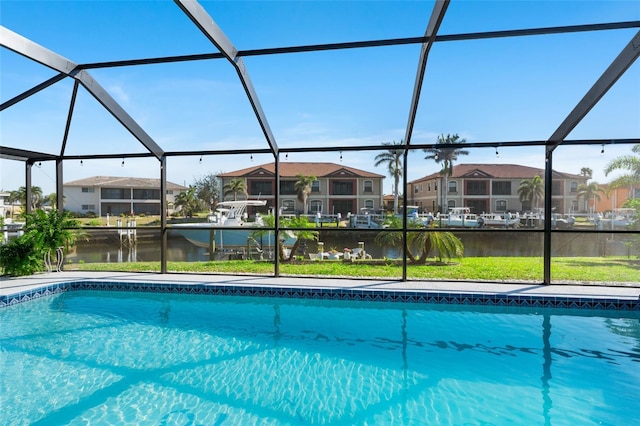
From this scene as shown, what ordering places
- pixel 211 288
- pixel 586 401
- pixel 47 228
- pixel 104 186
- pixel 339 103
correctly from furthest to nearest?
pixel 104 186, pixel 339 103, pixel 47 228, pixel 211 288, pixel 586 401

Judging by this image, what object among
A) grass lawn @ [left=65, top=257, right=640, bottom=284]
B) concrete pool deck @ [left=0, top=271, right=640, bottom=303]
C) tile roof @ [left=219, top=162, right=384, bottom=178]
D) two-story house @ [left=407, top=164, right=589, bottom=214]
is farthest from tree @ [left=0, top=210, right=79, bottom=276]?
two-story house @ [left=407, top=164, right=589, bottom=214]

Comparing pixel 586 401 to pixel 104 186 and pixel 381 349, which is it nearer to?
pixel 381 349

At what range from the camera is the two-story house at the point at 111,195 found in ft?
71.1

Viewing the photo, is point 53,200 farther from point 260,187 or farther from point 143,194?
point 143,194

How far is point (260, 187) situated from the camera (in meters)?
17.2

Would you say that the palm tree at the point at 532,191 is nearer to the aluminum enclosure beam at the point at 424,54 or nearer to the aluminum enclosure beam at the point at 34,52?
the aluminum enclosure beam at the point at 424,54

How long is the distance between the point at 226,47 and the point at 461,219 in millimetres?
9605

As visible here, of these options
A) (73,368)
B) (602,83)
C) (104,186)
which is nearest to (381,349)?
(73,368)

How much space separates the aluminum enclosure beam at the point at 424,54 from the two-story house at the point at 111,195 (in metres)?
17.8

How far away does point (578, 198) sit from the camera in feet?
35.2

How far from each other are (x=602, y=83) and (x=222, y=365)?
224 inches

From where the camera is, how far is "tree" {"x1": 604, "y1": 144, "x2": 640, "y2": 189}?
32.9 feet

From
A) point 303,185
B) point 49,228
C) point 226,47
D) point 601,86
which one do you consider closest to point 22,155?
point 49,228

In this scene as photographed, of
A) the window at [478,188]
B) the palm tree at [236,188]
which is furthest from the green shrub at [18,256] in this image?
the window at [478,188]
